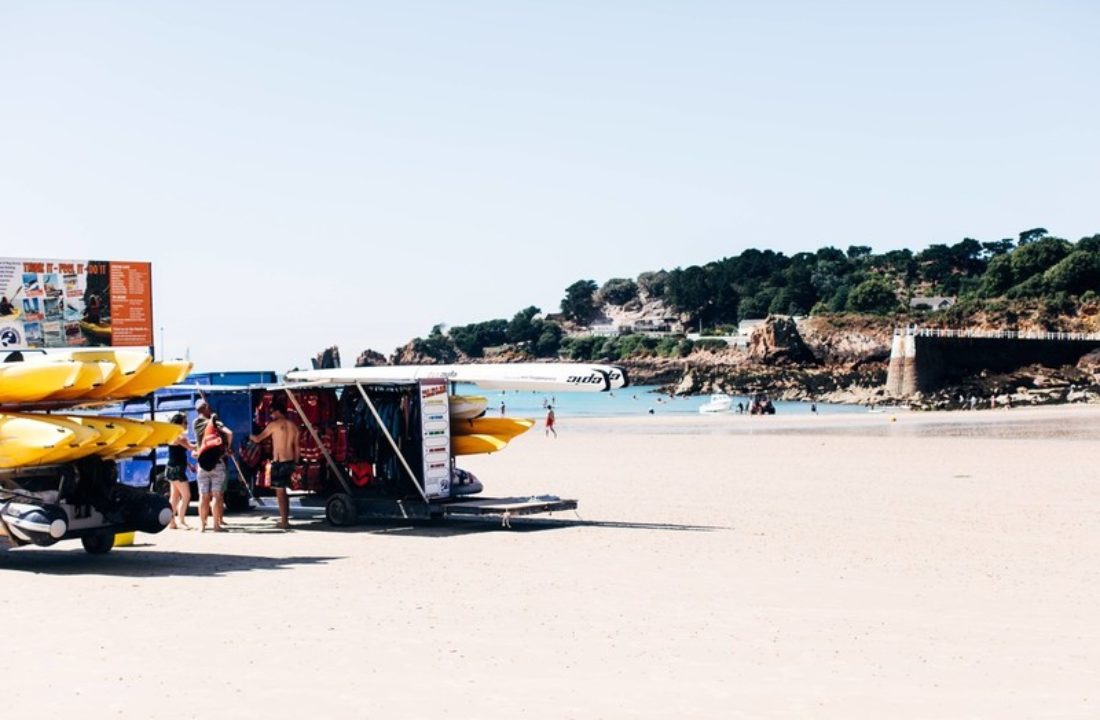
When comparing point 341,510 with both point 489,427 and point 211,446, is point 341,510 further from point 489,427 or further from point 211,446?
point 489,427

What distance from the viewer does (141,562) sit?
14.7m

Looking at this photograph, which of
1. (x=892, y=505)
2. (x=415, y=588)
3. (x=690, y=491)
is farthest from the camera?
(x=690, y=491)

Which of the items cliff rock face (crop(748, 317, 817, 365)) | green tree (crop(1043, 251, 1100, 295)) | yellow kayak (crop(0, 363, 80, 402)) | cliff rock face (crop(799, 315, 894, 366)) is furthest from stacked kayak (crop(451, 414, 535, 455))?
green tree (crop(1043, 251, 1100, 295))

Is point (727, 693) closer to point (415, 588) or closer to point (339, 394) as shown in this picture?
point (415, 588)

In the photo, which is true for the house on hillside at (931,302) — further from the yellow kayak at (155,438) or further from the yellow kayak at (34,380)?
the yellow kayak at (34,380)

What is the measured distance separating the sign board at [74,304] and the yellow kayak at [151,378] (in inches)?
133

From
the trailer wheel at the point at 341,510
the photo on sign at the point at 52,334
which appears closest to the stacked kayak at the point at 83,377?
the photo on sign at the point at 52,334

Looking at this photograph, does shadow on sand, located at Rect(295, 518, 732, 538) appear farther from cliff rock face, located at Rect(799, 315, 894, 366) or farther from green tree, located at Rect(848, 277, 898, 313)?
green tree, located at Rect(848, 277, 898, 313)

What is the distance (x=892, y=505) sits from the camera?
2120cm

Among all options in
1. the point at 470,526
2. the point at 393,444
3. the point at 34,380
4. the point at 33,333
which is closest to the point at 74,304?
the point at 33,333

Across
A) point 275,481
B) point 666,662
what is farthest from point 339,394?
point 666,662

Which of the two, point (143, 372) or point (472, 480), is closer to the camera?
point (143, 372)

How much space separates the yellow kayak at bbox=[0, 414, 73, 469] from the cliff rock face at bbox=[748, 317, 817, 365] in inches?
5128

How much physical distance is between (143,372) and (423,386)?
4208 mm
